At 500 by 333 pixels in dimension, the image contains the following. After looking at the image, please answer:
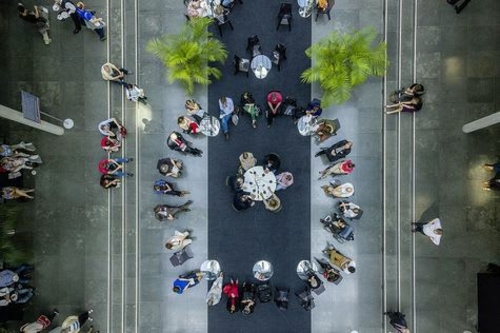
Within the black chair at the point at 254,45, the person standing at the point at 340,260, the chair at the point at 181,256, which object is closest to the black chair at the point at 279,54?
the black chair at the point at 254,45

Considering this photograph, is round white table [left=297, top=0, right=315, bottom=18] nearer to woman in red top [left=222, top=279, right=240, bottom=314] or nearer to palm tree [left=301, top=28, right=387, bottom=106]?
palm tree [left=301, top=28, right=387, bottom=106]

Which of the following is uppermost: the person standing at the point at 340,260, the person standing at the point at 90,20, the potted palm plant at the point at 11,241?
the person standing at the point at 90,20

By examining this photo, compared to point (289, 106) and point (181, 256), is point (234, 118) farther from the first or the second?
point (181, 256)

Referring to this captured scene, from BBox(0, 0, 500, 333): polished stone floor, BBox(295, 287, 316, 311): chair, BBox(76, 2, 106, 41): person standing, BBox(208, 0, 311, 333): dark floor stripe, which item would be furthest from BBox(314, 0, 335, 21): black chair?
BBox(295, 287, 316, 311): chair

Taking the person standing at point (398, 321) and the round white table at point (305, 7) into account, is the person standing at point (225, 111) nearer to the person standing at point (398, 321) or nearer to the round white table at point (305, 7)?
the round white table at point (305, 7)

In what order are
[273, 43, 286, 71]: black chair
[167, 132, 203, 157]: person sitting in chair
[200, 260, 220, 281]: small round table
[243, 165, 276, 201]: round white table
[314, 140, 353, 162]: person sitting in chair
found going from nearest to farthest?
[314, 140, 353, 162]: person sitting in chair
[243, 165, 276, 201]: round white table
[167, 132, 203, 157]: person sitting in chair
[273, 43, 286, 71]: black chair
[200, 260, 220, 281]: small round table

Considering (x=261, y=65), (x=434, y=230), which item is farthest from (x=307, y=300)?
(x=261, y=65)
